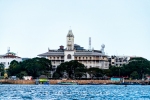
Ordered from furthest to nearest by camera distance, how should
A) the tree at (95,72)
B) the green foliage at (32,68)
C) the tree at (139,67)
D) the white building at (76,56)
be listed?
the white building at (76,56) → the tree at (139,67) → the tree at (95,72) → the green foliage at (32,68)

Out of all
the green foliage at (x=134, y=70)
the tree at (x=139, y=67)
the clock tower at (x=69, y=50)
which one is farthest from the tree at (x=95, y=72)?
the clock tower at (x=69, y=50)

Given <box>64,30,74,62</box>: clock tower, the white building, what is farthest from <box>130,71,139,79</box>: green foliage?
<box>64,30,74,62</box>: clock tower

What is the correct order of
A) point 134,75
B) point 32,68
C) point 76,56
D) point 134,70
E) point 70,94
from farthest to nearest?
point 76,56 < point 134,70 < point 134,75 < point 32,68 < point 70,94

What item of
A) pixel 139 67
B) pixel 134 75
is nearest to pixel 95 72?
pixel 134 75

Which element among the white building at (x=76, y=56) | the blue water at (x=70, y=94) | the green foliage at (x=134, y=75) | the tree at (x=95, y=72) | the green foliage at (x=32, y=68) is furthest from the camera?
the white building at (x=76, y=56)

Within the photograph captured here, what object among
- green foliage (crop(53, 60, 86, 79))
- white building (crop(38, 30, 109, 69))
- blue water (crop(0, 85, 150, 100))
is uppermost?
white building (crop(38, 30, 109, 69))

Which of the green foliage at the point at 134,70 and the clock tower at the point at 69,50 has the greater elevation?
the clock tower at the point at 69,50

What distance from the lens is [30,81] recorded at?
550 ft

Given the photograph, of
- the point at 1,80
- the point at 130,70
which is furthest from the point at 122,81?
the point at 1,80

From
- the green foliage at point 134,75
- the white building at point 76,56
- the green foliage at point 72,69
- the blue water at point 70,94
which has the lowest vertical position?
the blue water at point 70,94

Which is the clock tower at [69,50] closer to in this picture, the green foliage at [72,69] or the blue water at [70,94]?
the green foliage at [72,69]

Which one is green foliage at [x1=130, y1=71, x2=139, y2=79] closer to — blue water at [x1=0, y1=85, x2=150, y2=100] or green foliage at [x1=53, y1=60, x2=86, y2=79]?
green foliage at [x1=53, y1=60, x2=86, y2=79]

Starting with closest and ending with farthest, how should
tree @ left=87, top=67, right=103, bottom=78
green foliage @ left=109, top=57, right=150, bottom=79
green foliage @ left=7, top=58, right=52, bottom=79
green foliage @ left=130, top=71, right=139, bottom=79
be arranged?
green foliage @ left=7, top=58, right=52, bottom=79
tree @ left=87, top=67, right=103, bottom=78
green foliage @ left=130, top=71, right=139, bottom=79
green foliage @ left=109, top=57, right=150, bottom=79

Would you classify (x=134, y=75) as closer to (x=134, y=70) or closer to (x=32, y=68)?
(x=134, y=70)
